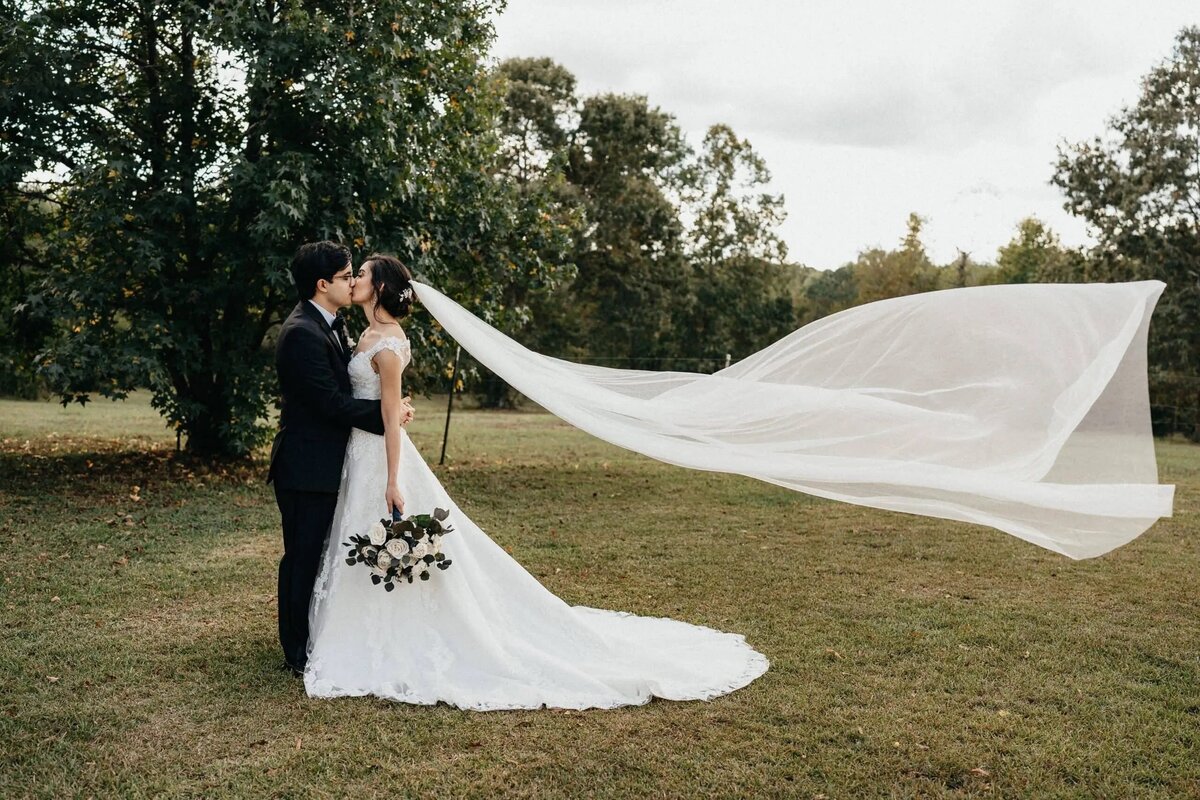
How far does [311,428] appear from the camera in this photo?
4.91 meters

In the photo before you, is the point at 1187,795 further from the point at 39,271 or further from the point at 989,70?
the point at 989,70

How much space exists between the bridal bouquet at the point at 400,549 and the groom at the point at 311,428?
31 cm

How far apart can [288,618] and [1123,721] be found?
4245 millimetres

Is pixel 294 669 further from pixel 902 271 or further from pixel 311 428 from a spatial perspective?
pixel 902 271

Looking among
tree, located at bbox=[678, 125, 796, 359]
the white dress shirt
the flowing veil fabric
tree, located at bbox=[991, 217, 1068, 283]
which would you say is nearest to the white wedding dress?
the white dress shirt

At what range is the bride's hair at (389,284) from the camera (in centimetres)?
482

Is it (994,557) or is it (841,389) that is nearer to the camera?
(841,389)

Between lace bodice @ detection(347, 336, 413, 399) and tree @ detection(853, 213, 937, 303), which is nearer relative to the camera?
lace bodice @ detection(347, 336, 413, 399)

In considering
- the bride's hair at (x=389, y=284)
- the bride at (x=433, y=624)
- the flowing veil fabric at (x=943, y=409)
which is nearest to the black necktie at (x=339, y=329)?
the bride at (x=433, y=624)

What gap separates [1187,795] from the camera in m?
3.73

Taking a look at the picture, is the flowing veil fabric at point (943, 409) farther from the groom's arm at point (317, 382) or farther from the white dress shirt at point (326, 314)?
the groom's arm at point (317, 382)

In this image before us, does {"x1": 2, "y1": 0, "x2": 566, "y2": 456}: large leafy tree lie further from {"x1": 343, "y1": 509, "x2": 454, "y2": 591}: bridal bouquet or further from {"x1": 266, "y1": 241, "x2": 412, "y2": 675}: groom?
{"x1": 343, "y1": 509, "x2": 454, "y2": 591}: bridal bouquet

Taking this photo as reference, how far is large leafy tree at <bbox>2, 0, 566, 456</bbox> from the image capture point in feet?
33.4

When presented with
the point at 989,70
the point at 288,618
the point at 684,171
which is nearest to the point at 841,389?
the point at 288,618
